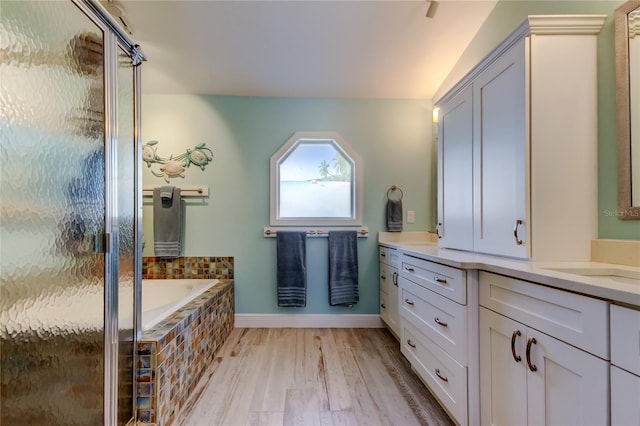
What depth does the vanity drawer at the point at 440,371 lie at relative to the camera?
129 centimetres

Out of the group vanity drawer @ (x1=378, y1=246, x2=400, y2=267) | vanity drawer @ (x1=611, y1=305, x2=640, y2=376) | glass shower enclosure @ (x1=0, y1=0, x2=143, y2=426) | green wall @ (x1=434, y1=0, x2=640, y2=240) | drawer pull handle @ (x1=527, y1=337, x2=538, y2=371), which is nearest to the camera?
vanity drawer @ (x1=611, y1=305, x2=640, y2=376)

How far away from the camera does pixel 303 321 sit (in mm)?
2809

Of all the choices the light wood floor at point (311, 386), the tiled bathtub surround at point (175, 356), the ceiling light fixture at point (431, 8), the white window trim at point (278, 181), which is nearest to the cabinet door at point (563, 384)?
the light wood floor at point (311, 386)

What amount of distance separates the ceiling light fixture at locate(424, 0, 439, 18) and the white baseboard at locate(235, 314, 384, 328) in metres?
2.64

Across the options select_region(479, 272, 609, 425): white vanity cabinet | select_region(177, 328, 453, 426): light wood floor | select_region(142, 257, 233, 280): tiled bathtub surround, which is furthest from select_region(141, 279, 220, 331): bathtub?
select_region(479, 272, 609, 425): white vanity cabinet

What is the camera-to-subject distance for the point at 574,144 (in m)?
1.31

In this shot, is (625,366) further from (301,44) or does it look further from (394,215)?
(301,44)

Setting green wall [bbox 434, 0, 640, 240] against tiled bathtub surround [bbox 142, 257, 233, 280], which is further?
tiled bathtub surround [bbox 142, 257, 233, 280]

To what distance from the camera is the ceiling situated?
6.57ft

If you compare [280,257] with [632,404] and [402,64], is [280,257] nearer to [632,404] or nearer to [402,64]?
[402,64]

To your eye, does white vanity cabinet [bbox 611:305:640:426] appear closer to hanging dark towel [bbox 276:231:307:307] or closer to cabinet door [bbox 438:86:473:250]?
cabinet door [bbox 438:86:473:250]

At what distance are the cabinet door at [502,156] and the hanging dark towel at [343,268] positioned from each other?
4.17 ft

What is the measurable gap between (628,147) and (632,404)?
3.46 feet

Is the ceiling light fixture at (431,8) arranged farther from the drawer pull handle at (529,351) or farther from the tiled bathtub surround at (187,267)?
the tiled bathtub surround at (187,267)
